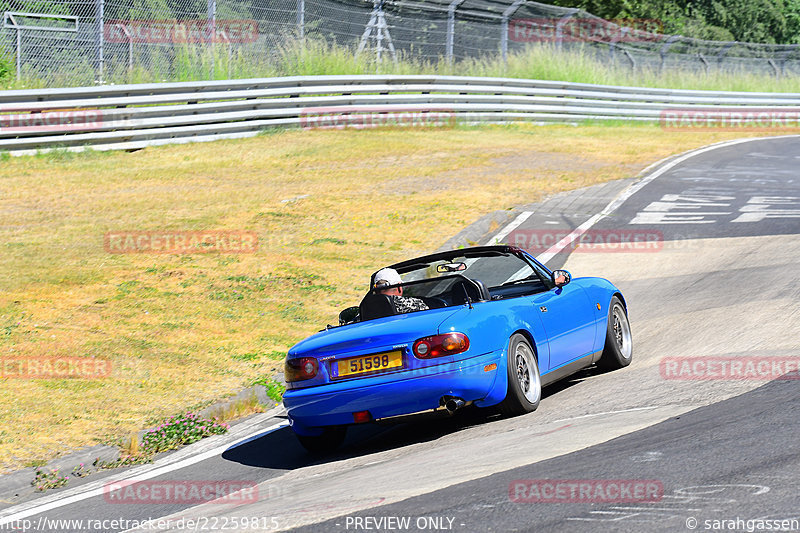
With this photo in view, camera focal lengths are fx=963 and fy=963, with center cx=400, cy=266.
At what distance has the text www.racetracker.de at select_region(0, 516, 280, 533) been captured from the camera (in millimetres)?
4977

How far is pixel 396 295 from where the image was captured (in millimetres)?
7543

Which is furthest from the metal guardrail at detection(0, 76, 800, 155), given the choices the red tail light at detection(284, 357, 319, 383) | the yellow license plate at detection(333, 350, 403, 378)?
the yellow license plate at detection(333, 350, 403, 378)

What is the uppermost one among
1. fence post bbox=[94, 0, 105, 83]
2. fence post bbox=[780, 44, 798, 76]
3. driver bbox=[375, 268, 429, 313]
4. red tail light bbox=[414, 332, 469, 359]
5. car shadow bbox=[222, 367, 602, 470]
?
fence post bbox=[780, 44, 798, 76]

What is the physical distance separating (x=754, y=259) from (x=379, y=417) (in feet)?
22.6

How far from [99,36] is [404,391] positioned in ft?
48.7

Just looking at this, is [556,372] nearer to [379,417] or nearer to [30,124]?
[379,417]

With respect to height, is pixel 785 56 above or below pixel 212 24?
above

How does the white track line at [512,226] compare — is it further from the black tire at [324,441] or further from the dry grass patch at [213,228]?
the black tire at [324,441]

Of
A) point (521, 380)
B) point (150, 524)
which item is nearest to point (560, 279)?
point (521, 380)

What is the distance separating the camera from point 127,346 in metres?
9.70

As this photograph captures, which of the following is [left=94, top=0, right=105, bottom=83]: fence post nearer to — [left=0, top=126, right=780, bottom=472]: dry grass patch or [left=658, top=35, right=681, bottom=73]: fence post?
[left=0, top=126, right=780, bottom=472]: dry grass patch

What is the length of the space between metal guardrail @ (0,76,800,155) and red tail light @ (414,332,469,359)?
13.6 metres

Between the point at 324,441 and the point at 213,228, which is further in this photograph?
the point at 213,228

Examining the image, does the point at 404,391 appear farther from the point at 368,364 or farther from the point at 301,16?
the point at 301,16
